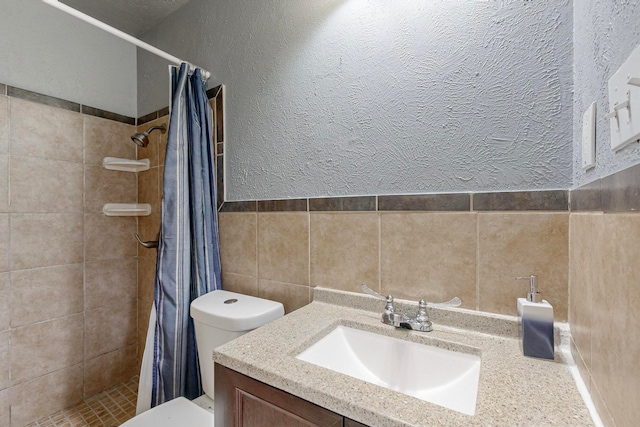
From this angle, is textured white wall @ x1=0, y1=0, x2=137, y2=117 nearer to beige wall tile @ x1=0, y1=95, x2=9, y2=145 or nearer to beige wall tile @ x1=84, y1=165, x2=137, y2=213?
beige wall tile @ x1=0, y1=95, x2=9, y2=145

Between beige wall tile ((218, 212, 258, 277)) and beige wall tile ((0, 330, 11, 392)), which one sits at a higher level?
beige wall tile ((218, 212, 258, 277))

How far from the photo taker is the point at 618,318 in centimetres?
41

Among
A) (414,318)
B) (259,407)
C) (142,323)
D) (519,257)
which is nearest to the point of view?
(259,407)

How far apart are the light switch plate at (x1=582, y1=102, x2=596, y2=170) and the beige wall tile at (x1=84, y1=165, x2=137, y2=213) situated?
2.17 meters

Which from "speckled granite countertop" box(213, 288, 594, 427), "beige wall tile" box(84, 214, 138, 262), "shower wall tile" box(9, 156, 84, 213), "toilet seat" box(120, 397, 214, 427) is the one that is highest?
"shower wall tile" box(9, 156, 84, 213)

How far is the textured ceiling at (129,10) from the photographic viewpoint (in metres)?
1.62

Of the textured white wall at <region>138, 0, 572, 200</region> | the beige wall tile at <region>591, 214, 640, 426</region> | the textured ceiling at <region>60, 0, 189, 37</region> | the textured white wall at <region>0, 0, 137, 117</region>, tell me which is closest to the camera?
the beige wall tile at <region>591, 214, 640, 426</region>

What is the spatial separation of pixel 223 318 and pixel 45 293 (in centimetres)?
116

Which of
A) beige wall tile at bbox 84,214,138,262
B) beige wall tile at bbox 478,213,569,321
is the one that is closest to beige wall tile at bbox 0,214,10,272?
beige wall tile at bbox 84,214,138,262

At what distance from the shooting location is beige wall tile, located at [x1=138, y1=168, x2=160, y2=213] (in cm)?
177

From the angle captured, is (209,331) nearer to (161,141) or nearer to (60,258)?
(60,258)

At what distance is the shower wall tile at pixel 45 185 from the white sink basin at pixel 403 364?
1.61m

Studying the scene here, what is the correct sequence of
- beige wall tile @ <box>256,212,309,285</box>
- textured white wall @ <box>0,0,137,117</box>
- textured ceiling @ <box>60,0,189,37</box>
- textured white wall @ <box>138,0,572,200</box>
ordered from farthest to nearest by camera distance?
textured ceiling @ <box>60,0,189,37</box> < textured white wall @ <box>0,0,137,117</box> < beige wall tile @ <box>256,212,309,285</box> < textured white wall @ <box>138,0,572,200</box>

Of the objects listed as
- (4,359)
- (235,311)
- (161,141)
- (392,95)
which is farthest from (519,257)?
(4,359)
